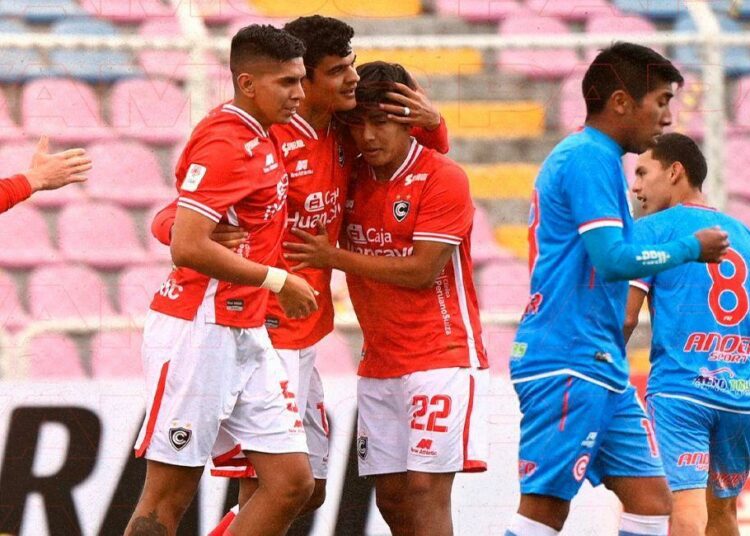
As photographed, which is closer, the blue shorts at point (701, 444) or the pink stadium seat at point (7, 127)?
the blue shorts at point (701, 444)

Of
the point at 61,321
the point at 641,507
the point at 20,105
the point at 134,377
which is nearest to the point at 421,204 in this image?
the point at 641,507

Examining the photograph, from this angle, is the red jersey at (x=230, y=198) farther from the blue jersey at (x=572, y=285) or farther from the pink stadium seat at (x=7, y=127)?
the pink stadium seat at (x=7, y=127)

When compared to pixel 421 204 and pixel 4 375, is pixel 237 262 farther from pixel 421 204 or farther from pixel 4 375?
pixel 4 375

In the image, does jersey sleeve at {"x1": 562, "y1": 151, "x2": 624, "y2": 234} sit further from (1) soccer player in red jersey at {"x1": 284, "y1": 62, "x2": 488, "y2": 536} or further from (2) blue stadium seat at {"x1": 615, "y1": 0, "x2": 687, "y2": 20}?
(2) blue stadium seat at {"x1": 615, "y1": 0, "x2": 687, "y2": 20}

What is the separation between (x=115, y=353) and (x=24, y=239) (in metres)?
0.85

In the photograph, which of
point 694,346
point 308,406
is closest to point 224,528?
point 308,406

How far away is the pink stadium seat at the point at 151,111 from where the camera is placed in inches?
256

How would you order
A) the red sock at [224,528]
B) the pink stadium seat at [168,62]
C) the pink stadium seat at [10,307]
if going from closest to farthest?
the red sock at [224,528] < the pink stadium seat at [10,307] < the pink stadium seat at [168,62]

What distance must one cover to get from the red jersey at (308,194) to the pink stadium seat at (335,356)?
1.19m

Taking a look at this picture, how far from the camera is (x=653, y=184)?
5.11m

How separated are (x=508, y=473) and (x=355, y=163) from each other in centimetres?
174

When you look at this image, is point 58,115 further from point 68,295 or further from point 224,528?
point 224,528

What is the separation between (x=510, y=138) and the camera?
6.86m

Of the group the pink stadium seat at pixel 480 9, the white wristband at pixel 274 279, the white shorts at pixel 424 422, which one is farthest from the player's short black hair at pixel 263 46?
the pink stadium seat at pixel 480 9
